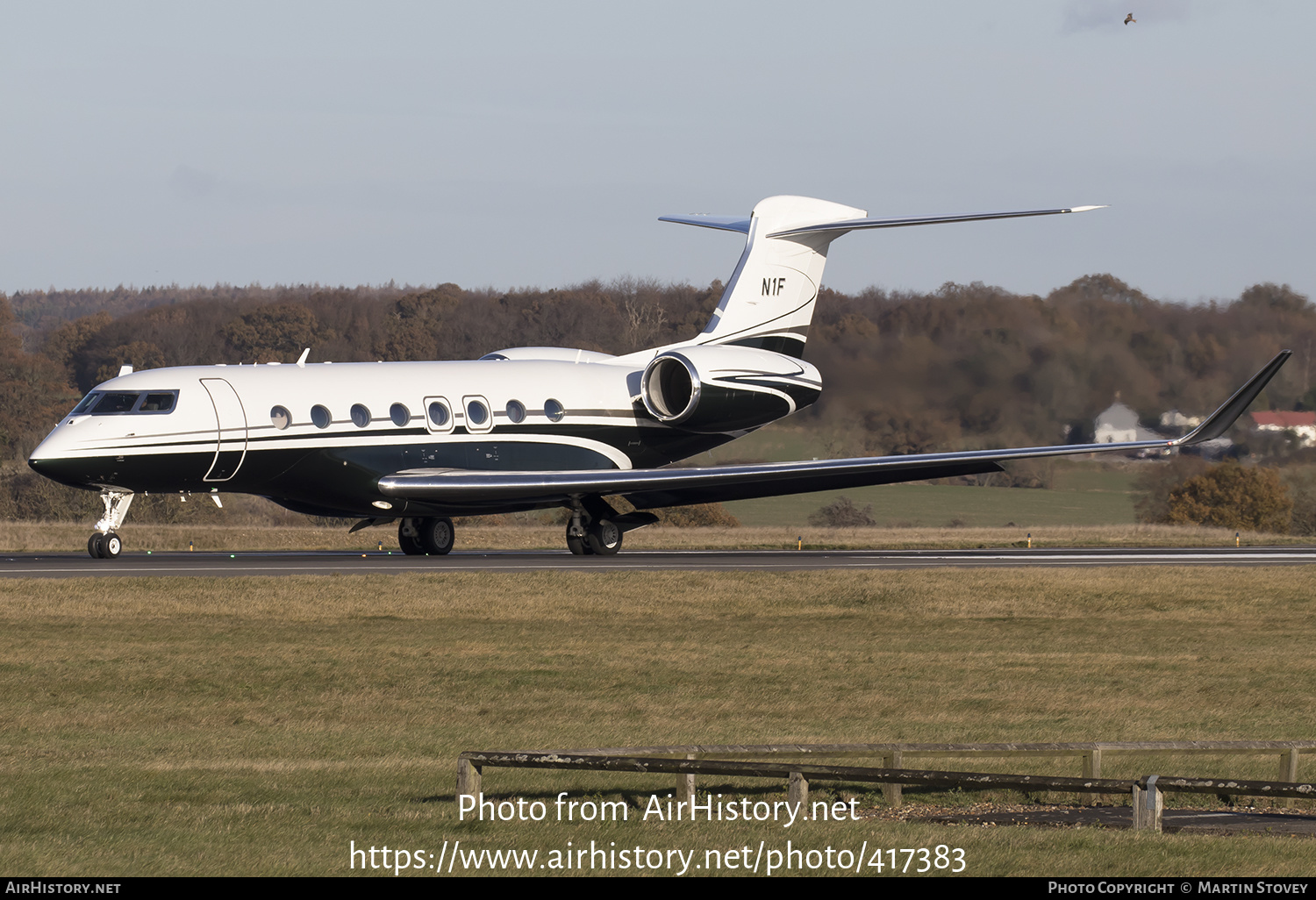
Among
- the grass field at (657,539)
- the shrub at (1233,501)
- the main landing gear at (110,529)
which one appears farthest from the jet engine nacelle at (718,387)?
the shrub at (1233,501)

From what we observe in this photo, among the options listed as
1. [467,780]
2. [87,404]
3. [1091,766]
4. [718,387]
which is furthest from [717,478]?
[467,780]

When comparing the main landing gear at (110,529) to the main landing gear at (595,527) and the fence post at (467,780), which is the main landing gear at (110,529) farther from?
the fence post at (467,780)

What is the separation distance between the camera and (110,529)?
31.1 m

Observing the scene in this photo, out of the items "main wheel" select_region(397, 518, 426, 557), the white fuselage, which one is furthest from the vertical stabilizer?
"main wheel" select_region(397, 518, 426, 557)

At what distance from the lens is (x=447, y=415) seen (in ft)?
105

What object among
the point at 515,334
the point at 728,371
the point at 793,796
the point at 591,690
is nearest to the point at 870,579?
the point at 728,371

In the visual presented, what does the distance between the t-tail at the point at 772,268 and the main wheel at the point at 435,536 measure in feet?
25.3

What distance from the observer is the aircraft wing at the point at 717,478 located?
101 feet

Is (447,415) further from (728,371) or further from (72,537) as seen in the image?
(72,537)

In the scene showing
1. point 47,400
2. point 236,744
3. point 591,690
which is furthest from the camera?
point 47,400

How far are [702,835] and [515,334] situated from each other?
71715 millimetres

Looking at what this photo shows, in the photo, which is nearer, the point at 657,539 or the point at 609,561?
the point at 609,561

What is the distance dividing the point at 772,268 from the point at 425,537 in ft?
35.5

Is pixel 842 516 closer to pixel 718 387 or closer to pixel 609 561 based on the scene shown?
pixel 718 387
